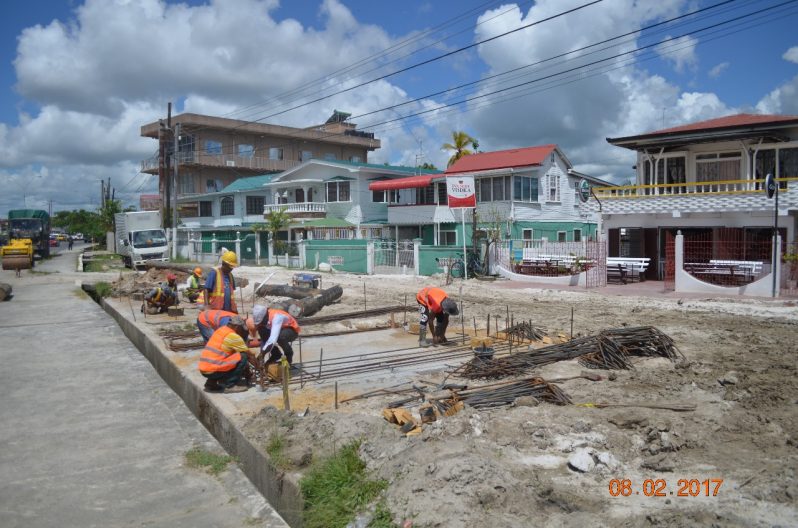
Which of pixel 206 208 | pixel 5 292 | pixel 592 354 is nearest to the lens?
pixel 592 354

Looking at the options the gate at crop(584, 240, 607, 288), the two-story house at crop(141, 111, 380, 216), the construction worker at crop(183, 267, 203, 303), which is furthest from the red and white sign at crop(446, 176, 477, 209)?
the two-story house at crop(141, 111, 380, 216)

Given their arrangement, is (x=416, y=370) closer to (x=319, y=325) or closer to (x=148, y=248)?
(x=319, y=325)

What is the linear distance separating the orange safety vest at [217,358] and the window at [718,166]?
23115 millimetres

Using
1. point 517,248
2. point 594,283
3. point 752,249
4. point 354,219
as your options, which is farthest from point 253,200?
point 752,249

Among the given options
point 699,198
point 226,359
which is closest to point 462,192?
point 699,198

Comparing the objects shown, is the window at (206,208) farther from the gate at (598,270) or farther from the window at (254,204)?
the gate at (598,270)

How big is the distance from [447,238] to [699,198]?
14.8m

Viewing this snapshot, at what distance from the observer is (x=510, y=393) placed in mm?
6977

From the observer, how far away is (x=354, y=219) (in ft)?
127

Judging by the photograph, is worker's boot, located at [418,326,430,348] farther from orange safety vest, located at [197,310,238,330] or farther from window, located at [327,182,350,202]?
window, located at [327,182,350,202]

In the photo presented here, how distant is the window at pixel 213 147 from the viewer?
55.8 m

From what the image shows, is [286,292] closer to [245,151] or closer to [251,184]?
[251,184]

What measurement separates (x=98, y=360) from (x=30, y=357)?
56.2 inches
